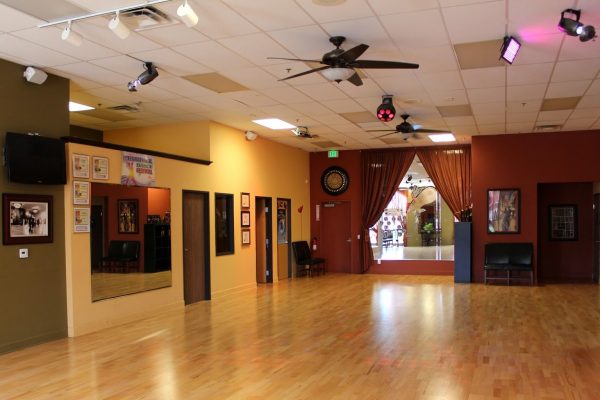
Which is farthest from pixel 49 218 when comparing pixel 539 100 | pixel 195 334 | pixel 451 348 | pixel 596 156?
pixel 596 156

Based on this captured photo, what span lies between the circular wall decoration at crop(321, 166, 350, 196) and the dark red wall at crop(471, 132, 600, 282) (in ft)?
11.4

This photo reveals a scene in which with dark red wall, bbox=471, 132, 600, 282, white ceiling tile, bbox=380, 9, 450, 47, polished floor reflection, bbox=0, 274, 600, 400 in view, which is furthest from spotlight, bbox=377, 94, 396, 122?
dark red wall, bbox=471, 132, 600, 282

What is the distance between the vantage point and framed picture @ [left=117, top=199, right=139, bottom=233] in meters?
7.59

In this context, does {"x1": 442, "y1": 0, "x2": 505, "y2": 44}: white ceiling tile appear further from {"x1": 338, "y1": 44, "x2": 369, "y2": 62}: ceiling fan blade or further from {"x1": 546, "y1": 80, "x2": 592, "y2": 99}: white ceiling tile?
{"x1": 546, "y1": 80, "x2": 592, "y2": 99}: white ceiling tile

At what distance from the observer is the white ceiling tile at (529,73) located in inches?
253

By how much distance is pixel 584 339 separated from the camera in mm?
6141

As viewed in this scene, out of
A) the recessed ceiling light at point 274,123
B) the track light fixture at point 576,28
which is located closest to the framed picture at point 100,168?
the recessed ceiling light at point 274,123

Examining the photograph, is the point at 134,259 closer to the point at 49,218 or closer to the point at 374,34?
the point at 49,218

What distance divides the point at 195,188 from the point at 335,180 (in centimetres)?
564

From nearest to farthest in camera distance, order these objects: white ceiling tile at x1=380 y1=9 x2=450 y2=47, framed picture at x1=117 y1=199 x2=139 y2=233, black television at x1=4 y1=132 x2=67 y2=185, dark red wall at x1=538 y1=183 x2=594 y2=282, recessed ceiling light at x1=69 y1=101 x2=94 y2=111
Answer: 1. white ceiling tile at x1=380 y1=9 x2=450 y2=47
2. black television at x1=4 y1=132 x2=67 y2=185
3. framed picture at x1=117 y1=199 x2=139 y2=233
4. recessed ceiling light at x1=69 y1=101 x2=94 y2=111
5. dark red wall at x1=538 y1=183 x2=594 y2=282

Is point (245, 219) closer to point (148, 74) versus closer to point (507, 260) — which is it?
point (148, 74)

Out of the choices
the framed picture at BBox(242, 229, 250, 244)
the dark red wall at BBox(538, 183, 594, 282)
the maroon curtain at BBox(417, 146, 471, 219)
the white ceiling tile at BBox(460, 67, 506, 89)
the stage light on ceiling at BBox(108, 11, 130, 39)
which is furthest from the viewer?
the maroon curtain at BBox(417, 146, 471, 219)

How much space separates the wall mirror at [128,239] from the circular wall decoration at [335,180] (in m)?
6.31

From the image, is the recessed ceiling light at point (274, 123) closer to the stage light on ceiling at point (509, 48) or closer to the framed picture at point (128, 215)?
the framed picture at point (128, 215)
